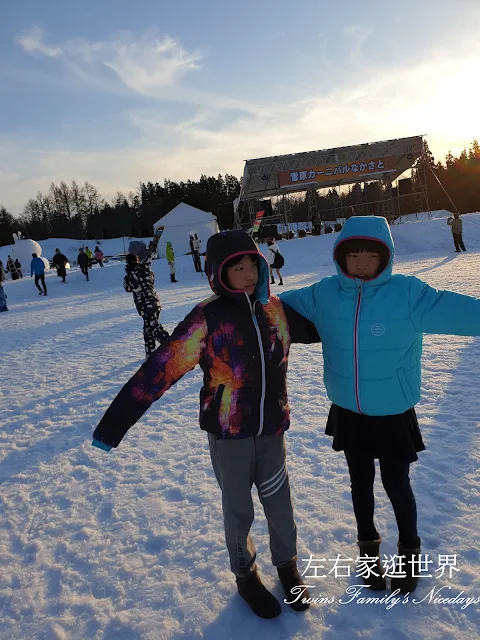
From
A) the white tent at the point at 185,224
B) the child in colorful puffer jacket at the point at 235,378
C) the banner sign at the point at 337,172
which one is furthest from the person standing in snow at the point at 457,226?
the child in colorful puffer jacket at the point at 235,378

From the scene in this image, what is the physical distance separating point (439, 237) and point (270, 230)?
895cm

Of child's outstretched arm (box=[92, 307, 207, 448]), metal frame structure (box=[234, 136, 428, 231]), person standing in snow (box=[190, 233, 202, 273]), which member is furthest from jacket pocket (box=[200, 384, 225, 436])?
metal frame structure (box=[234, 136, 428, 231])

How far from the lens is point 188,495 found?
303cm

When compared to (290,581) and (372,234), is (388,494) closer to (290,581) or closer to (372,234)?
(290,581)

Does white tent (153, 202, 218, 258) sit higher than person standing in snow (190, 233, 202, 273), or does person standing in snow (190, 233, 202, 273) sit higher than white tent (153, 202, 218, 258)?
white tent (153, 202, 218, 258)

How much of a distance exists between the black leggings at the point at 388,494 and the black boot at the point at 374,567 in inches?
1.0

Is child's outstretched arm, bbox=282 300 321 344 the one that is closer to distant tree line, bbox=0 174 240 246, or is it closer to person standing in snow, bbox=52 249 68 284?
person standing in snow, bbox=52 249 68 284

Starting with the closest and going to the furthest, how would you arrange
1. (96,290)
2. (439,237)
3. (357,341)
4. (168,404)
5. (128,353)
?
(357,341) → (168,404) → (128,353) → (96,290) → (439,237)

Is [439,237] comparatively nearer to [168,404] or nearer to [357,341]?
[168,404]

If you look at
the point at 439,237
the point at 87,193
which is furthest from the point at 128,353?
the point at 87,193

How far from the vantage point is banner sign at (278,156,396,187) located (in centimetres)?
2609

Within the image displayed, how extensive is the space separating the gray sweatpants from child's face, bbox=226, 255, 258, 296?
668 millimetres

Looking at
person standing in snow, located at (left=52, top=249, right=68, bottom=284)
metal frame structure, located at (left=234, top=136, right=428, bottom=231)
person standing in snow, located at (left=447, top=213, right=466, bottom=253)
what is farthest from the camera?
metal frame structure, located at (left=234, top=136, right=428, bottom=231)

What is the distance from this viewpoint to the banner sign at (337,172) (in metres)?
26.1
